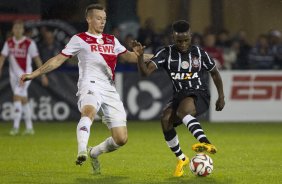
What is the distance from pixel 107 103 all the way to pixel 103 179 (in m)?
0.89

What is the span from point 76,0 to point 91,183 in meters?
11.0

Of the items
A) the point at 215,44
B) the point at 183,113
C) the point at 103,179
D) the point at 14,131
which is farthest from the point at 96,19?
the point at 215,44

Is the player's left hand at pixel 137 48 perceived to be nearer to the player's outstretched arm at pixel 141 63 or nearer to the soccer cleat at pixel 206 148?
the player's outstretched arm at pixel 141 63

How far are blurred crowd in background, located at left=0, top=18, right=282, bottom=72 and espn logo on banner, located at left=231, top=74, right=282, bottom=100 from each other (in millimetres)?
493

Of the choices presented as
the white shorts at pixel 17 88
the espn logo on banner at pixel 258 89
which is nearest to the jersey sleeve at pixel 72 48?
the white shorts at pixel 17 88

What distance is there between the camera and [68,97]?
19062 millimetres

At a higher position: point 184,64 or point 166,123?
point 184,64

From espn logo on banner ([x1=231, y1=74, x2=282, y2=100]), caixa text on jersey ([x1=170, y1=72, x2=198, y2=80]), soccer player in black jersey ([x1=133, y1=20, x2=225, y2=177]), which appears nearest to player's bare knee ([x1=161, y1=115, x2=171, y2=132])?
soccer player in black jersey ([x1=133, y1=20, x2=225, y2=177])

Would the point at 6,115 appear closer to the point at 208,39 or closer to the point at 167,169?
the point at 208,39

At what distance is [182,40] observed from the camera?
1014 centimetres

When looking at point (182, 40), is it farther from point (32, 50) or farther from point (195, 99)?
point (32, 50)

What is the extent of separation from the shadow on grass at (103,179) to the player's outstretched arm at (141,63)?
124cm

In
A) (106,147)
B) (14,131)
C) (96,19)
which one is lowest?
(106,147)

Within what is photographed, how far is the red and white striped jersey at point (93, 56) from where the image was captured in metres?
10.0
